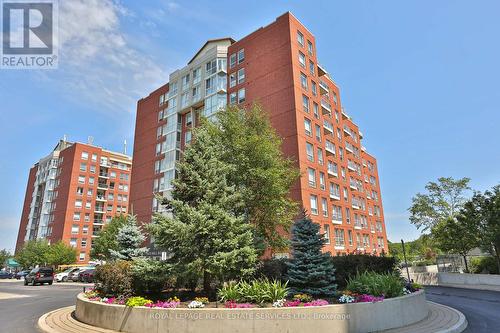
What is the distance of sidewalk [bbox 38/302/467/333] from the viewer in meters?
10.6

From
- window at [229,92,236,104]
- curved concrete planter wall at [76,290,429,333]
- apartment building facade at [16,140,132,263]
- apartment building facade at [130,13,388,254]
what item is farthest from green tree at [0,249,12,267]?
curved concrete planter wall at [76,290,429,333]

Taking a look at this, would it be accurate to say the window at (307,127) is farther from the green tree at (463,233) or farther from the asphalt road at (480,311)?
the asphalt road at (480,311)

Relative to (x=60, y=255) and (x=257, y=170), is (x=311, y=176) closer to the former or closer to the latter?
(x=257, y=170)

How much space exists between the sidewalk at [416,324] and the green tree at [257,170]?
9.50 meters

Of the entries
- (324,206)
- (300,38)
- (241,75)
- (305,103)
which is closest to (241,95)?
(241,75)

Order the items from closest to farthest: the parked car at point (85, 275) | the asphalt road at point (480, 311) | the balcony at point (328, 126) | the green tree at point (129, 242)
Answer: the asphalt road at point (480, 311) → the green tree at point (129, 242) → the parked car at point (85, 275) → the balcony at point (328, 126)

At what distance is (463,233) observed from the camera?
27391mm

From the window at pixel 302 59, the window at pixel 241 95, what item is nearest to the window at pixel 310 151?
the window at pixel 302 59

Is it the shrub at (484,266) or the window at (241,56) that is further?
the window at (241,56)

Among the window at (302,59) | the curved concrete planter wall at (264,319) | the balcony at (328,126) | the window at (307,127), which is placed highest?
the window at (302,59)

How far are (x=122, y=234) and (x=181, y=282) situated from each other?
8983 mm

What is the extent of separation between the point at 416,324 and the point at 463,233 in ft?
65.4

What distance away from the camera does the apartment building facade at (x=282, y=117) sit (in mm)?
36625

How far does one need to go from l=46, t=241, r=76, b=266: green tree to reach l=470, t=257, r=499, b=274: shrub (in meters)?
70.7
